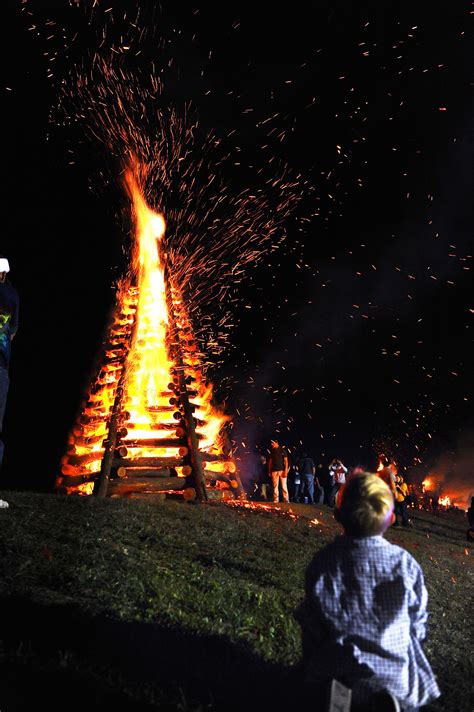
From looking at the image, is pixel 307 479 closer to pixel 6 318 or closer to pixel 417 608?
pixel 6 318

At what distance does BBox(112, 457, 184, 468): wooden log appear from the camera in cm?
1458

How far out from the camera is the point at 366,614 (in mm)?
3609

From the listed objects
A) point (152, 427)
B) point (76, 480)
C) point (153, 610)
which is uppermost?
point (152, 427)

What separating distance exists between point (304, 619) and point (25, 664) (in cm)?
218

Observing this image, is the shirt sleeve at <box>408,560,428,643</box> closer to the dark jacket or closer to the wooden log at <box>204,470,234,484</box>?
the dark jacket

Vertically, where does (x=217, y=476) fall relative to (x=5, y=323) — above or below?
below

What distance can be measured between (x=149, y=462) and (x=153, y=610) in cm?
914

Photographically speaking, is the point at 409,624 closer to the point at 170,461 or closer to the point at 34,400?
the point at 170,461

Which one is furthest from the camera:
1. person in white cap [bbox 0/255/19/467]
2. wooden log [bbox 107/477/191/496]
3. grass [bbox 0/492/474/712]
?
wooden log [bbox 107/477/191/496]

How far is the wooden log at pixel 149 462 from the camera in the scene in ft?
47.8

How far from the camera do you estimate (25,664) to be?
4.31 meters

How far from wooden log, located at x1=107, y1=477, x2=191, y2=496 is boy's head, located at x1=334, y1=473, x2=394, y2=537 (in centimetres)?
1118

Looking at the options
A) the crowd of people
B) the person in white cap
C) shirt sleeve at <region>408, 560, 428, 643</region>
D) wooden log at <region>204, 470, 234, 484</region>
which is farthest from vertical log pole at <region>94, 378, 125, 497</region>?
shirt sleeve at <region>408, 560, 428, 643</region>

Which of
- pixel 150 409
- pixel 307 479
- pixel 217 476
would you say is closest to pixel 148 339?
pixel 150 409
